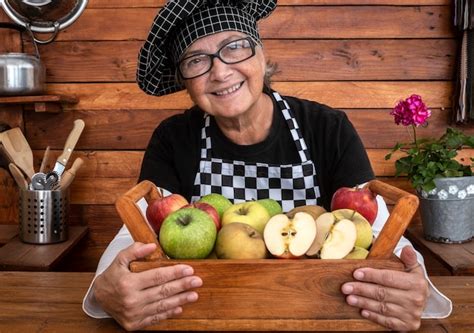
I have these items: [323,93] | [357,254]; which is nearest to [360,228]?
[357,254]

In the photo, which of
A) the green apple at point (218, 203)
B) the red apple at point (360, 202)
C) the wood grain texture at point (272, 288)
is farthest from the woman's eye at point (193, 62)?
the wood grain texture at point (272, 288)

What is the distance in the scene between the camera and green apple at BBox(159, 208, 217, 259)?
35.3 inches

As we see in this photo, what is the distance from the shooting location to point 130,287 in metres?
0.89

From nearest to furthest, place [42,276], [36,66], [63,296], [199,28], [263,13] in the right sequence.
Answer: [63,296] < [42,276] < [199,28] < [263,13] < [36,66]

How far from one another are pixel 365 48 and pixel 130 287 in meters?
1.80

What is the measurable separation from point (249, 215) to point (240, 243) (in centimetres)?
10

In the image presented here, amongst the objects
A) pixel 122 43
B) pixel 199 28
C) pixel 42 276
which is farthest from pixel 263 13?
pixel 122 43

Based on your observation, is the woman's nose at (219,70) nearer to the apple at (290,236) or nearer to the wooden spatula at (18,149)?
the apple at (290,236)

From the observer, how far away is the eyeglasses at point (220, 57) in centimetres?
136

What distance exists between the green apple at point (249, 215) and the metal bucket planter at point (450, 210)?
1.26 m

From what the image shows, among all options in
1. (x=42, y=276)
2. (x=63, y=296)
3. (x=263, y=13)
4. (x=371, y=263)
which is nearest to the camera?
(x=371, y=263)

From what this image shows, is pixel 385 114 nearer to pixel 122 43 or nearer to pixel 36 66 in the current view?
pixel 122 43

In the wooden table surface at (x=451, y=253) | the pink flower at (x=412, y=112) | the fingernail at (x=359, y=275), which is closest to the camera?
the fingernail at (x=359, y=275)

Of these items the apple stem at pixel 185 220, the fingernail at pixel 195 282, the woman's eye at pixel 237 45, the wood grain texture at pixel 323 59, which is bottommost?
the fingernail at pixel 195 282
